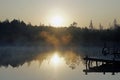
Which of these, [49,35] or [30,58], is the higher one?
[49,35]

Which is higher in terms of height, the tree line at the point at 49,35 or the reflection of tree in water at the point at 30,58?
the tree line at the point at 49,35

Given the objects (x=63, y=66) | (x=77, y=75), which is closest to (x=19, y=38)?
(x=63, y=66)

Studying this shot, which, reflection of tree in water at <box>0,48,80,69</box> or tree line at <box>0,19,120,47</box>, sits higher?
tree line at <box>0,19,120,47</box>

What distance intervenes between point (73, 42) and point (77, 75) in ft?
194

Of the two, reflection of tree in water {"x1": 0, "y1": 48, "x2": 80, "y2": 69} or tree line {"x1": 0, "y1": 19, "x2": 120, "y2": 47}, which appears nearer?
reflection of tree in water {"x1": 0, "y1": 48, "x2": 80, "y2": 69}

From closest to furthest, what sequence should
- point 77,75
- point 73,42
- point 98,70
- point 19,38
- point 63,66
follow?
point 98,70, point 77,75, point 63,66, point 73,42, point 19,38

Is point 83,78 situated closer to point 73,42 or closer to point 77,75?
point 77,75

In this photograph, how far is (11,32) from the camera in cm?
9981

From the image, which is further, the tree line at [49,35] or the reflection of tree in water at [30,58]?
the tree line at [49,35]

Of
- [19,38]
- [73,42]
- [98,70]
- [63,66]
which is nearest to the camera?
[98,70]

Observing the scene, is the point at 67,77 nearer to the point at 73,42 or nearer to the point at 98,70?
the point at 98,70

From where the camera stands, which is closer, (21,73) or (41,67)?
A: (21,73)

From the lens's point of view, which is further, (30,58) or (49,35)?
(49,35)

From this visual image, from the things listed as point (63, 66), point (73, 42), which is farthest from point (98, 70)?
point (73, 42)
